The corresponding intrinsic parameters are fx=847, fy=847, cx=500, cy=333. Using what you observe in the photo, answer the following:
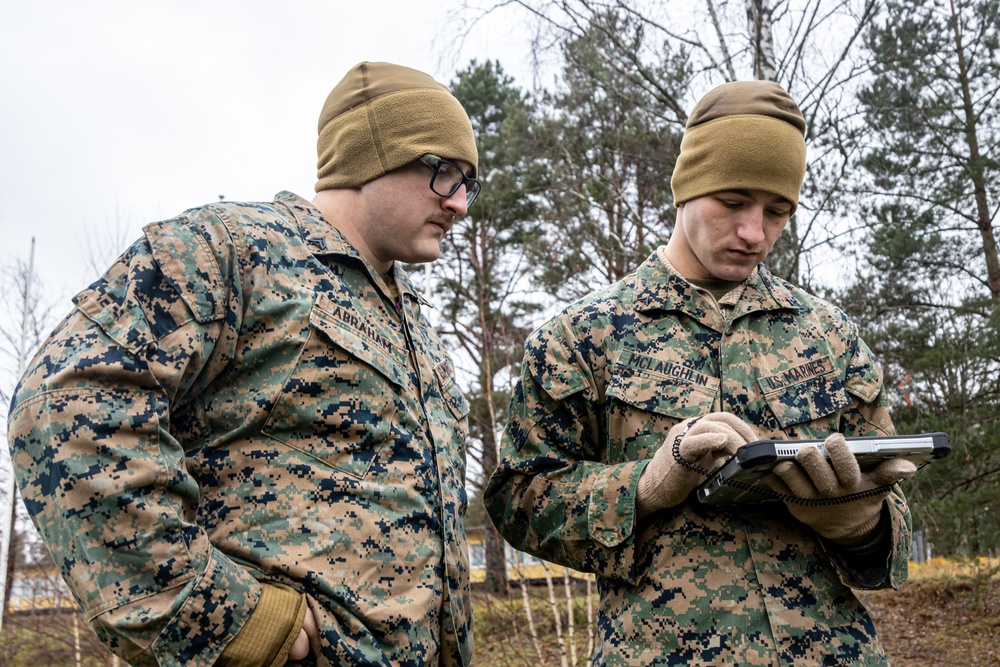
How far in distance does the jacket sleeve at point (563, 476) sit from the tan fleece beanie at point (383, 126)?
2.30 feet

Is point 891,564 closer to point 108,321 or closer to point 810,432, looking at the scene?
point 810,432

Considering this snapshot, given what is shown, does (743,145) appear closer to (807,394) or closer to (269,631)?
(807,394)

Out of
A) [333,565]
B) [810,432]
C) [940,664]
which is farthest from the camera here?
[940,664]

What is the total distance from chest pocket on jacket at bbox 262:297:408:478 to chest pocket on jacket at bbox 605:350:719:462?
69 cm

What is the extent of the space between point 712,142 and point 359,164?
3.66 feet

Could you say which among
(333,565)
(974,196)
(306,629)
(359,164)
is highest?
(974,196)

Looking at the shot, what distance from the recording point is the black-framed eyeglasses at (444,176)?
258cm

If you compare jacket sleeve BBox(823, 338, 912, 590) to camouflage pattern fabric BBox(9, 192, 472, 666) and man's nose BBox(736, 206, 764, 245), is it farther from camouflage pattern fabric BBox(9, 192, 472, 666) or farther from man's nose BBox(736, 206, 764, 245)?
camouflage pattern fabric BBox(9, 192, 472, 666)

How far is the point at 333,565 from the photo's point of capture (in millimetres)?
1976

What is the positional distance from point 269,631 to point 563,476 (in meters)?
1.04

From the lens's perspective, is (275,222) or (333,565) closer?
(333,565)

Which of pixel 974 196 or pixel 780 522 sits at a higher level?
pixel 974 196

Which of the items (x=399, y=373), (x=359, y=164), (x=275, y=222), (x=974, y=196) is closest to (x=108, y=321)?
(x=275, y=222)

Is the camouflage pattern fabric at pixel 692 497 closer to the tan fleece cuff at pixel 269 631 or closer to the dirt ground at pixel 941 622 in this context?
the tan fleece cuff at pixel 269 631
